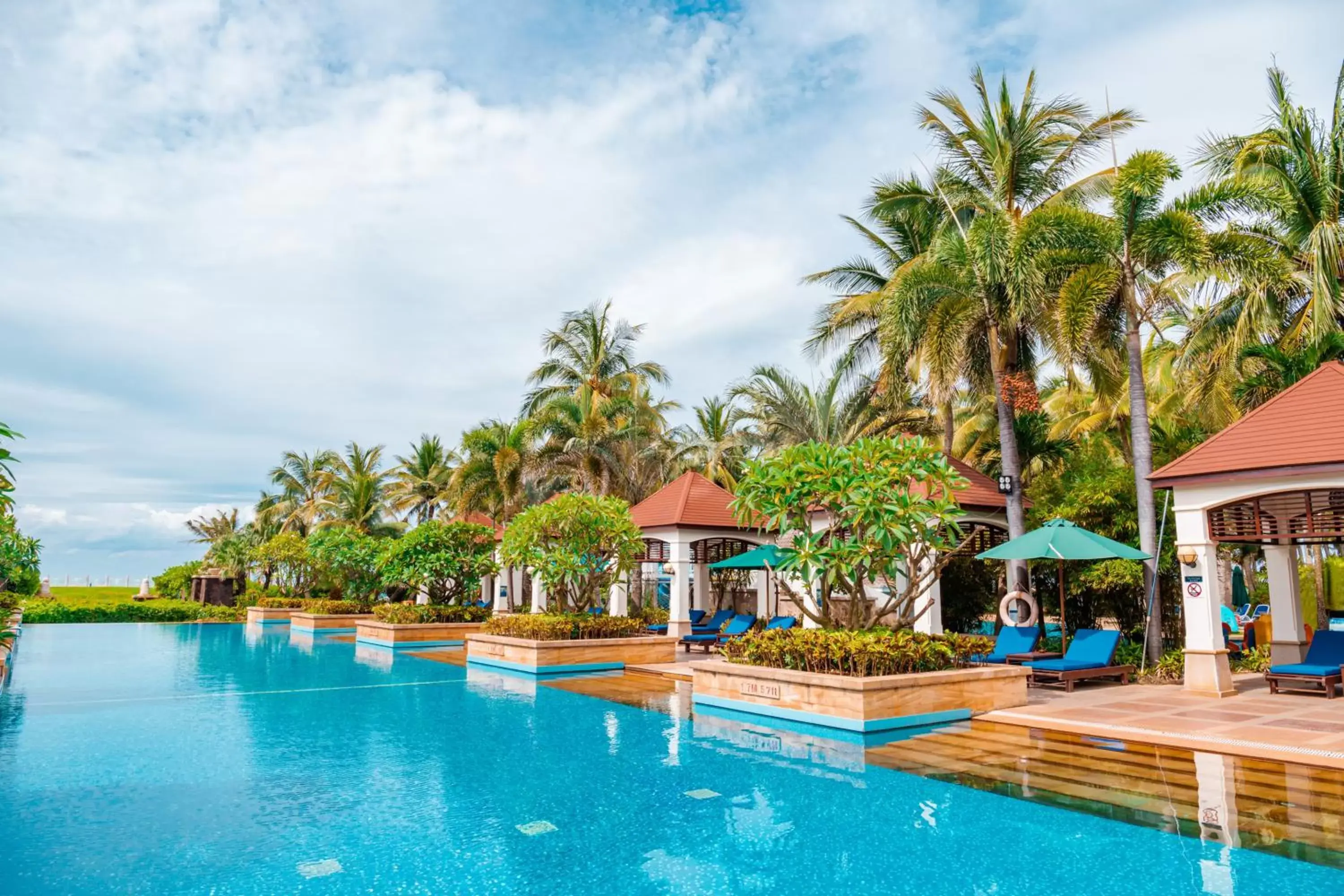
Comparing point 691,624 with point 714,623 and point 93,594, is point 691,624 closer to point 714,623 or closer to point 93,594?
point 714,623

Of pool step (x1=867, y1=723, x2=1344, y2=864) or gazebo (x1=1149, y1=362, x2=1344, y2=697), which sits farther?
gazebo (x1=1149, y1=362, x2=1344, y2=697)

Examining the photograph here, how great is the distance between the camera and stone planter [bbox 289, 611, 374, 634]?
30.4 metres

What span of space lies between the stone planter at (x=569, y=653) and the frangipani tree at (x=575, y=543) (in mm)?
1447

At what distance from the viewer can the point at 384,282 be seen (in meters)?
17.6

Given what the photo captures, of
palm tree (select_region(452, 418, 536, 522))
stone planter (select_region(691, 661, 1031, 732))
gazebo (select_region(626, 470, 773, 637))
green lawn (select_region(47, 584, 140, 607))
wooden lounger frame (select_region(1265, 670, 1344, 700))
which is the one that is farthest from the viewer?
green lawn (select_region(47, 584, 140, 607))

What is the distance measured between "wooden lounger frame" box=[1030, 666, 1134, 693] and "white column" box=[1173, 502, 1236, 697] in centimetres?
128

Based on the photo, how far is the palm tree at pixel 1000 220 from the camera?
16.4m

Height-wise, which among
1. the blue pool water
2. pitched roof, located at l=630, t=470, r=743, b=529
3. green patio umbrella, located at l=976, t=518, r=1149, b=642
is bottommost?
the blue pool water

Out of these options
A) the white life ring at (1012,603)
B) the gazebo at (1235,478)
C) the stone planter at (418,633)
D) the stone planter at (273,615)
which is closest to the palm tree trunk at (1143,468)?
the gazebo at (1235,478)

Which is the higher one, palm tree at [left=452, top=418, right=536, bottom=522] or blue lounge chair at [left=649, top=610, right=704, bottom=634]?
palm tree at [left=452, top=418, right=536, bottom=522]

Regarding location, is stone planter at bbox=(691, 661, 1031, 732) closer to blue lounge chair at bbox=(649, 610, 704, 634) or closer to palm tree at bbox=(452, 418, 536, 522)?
blue lounge chair at bbox=(649, 610, 704, 634)

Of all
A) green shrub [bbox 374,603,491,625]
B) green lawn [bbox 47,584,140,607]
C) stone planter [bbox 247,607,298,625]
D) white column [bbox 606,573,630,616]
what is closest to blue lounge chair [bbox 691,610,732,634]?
white column [bbox 606,573,630,616]

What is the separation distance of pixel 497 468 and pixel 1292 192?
23387 mm

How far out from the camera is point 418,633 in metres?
23.9
